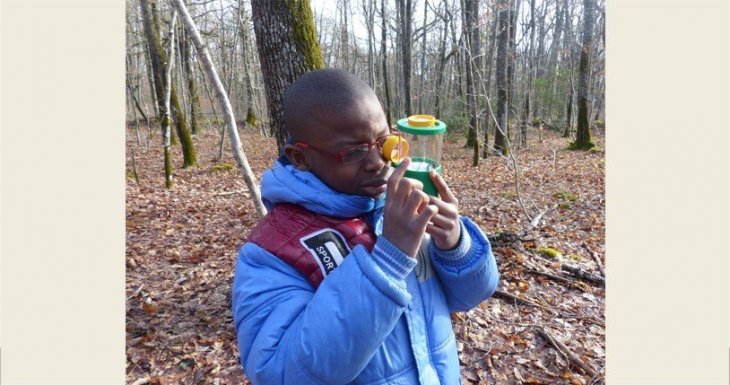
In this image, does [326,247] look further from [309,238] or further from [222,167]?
[222,167]

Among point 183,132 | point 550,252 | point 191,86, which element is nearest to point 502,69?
point 550,252

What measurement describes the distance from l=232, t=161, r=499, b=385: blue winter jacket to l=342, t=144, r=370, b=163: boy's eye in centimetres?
11

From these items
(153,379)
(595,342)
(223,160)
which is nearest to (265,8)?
(153,379)

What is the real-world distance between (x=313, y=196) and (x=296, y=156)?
0.18 metres

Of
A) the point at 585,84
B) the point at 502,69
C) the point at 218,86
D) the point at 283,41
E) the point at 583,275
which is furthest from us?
the point at 585,84

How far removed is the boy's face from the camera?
4.30 ft

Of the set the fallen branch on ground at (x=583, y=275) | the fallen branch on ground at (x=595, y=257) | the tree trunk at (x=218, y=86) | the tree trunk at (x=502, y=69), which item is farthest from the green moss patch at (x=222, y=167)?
the fallen branch on ground at (x=583, y=275)

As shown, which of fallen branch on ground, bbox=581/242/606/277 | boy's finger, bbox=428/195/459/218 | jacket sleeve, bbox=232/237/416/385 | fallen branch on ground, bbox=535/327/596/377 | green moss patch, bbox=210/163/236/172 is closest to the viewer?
jacket sleeve, bbox=232/237/416/385

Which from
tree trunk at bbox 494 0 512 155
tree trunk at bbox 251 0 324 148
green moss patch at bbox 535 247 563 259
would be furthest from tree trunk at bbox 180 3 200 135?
green moss patch at bbox 535 247 563 259

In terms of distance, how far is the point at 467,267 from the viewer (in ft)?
4.65

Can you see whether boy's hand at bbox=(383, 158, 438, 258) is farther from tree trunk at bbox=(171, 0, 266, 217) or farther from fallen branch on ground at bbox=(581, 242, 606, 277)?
fallen branch on ground at bbox=(581, 242, 606, 277)

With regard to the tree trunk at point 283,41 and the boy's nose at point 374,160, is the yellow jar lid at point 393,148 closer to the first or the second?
the boy's nose at point 374,160

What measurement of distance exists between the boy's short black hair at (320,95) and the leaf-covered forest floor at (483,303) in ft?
8.62

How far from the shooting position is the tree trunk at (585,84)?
15359 mm
